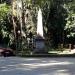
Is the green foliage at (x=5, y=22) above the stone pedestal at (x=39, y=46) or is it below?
above

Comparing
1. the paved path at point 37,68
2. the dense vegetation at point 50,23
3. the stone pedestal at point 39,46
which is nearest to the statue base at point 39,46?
the stone pedestal at point 39,46

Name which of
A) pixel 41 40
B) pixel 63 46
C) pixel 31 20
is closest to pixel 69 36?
pixel 63 46

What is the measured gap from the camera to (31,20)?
150ft

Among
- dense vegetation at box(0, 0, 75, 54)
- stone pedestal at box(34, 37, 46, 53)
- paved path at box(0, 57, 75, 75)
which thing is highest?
dense vegetation at box(0, 0, 75, 54)

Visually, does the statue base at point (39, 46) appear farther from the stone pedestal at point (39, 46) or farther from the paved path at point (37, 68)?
the paved path at point (37, 68)

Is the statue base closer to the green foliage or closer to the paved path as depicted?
the green foliage

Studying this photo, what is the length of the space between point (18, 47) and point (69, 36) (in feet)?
31.7

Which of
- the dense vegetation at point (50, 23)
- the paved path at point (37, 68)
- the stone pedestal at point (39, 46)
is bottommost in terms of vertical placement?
the paved path at point (37, 68)

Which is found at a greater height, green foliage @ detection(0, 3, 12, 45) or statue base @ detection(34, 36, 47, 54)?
green foliage @ detection(0, 3, 12, 45)

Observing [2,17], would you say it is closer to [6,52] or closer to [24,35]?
[24,35]

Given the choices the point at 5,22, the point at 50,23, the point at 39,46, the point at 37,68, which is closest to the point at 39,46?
the point at 39,46

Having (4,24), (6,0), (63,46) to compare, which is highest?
(6,0)

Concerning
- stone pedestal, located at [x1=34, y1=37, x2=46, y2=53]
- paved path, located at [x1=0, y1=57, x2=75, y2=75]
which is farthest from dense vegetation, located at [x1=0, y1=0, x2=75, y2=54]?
paved path, located at [x1=0, y1=57, x2=75, y2=75]

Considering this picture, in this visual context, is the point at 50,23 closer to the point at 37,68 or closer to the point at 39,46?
the point at 39,46
